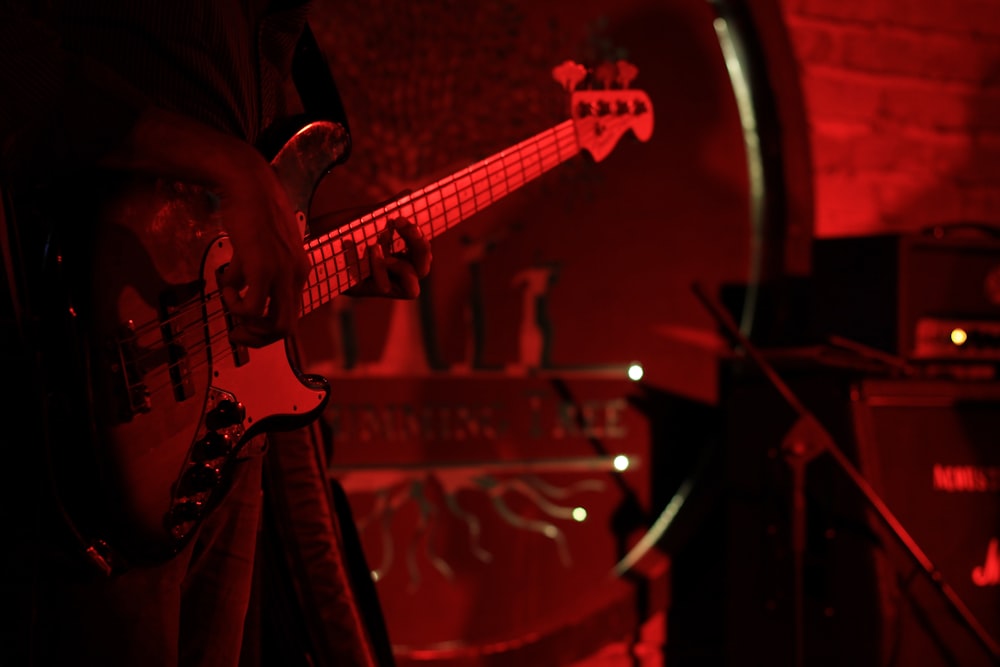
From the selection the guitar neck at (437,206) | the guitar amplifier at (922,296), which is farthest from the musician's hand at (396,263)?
the guitar amplifier at (922,296)

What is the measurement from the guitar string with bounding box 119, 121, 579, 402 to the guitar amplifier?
709 millimetres

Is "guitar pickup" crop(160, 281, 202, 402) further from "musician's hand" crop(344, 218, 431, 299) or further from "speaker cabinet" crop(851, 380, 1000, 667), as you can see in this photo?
"speaker cabinet" crop(851, 380, 1000, 667)

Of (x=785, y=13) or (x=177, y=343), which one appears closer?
(x=177, y=343)

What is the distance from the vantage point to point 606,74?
4.10 ft

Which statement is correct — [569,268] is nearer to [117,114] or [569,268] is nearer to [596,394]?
[596,394]

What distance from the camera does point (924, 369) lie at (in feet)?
5.17

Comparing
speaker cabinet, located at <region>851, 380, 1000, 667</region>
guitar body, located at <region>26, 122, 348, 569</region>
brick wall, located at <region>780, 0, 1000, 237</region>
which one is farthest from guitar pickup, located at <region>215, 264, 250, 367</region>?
brick wall, located at <region>780, 0, 1000, 237</region>

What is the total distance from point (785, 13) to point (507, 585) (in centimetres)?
138

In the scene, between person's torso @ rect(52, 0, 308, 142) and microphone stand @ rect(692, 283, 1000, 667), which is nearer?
person's torso @ rect(52, 0, 308, 142)

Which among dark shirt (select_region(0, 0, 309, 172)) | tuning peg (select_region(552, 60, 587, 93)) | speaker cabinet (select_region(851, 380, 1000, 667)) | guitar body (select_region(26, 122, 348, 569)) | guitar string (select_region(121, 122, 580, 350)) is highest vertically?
tuning peg (select_region(552, 60, 587, 93))

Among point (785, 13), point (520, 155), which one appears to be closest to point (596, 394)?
point (520, 155)

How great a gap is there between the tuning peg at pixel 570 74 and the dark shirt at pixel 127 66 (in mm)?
402

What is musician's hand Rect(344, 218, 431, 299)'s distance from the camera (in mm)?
970

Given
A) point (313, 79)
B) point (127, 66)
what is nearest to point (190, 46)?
point (127, 66)
